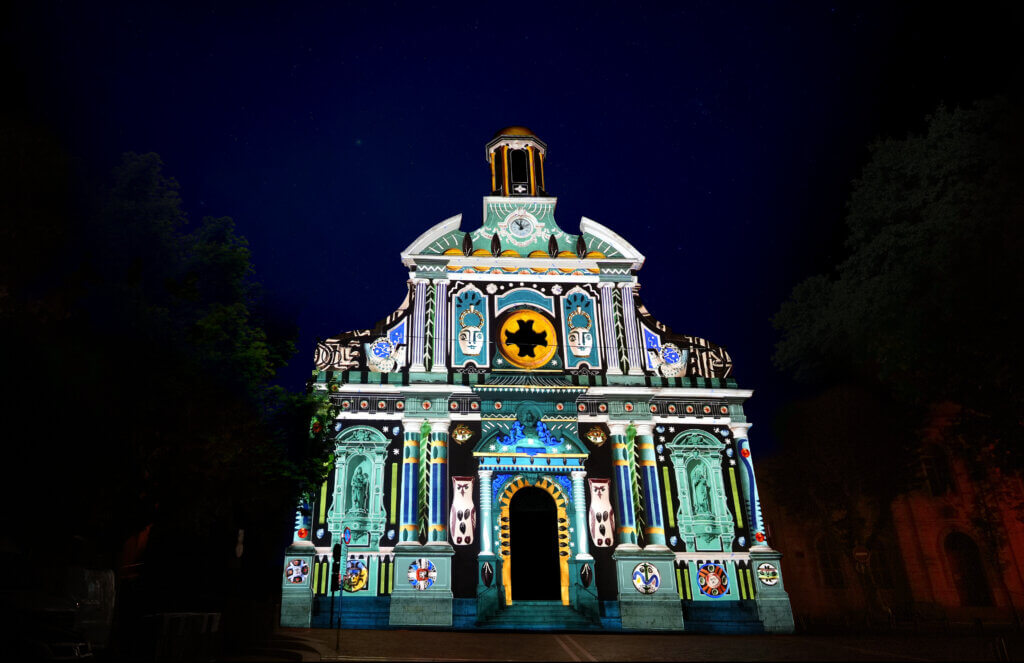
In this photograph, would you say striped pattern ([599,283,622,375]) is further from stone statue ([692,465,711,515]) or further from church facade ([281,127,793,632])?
stone statue ([692,465,711,515])

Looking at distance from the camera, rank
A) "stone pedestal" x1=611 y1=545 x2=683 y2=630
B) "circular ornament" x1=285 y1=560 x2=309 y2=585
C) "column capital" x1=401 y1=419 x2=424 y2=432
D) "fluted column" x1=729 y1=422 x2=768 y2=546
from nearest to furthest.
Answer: "circular ornament" x1=285 y1=560 x2=309 y2=585, "stone pedestal" x1=611 y1=545 x2=683 y2=630, "fluted column" x1=729 y1=422 x2=768 y2=546, "column capital" x1=401 y1=419 x2=424 y2=432

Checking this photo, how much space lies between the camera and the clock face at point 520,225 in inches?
925

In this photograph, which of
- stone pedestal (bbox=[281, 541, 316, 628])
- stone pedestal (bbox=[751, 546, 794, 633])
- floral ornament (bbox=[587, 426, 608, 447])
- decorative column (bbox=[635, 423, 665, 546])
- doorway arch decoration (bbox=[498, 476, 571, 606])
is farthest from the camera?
floral ornament (bbox=[587, 426, 608, 447])

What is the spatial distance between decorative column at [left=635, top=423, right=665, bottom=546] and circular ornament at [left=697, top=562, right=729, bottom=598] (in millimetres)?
1492

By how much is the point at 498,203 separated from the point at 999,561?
86.5 feet

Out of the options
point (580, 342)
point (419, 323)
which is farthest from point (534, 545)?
point (419, 323)

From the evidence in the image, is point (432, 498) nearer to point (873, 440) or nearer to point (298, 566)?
point (298, 566)

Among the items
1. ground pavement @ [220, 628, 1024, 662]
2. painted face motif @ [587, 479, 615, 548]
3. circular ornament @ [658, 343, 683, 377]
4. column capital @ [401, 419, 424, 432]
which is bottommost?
ground pavement @ [220, 628, 1024, 662]

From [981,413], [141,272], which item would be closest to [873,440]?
[981,413]

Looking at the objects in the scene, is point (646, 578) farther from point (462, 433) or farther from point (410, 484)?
point (410, 484)

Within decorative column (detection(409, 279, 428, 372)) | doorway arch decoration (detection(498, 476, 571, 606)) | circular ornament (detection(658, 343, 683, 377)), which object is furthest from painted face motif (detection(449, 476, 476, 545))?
circular ornament (detection(658, 343, 683, 377))

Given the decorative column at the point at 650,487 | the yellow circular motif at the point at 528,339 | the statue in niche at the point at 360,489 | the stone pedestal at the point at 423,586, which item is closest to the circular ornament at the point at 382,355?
the statue in niche at the point at 360,489

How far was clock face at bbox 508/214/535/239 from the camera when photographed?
Result: 23500 millimetres

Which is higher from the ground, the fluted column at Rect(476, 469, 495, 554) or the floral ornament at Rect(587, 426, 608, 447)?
the floral ornament at Rect(587, 426, 608, 447)
